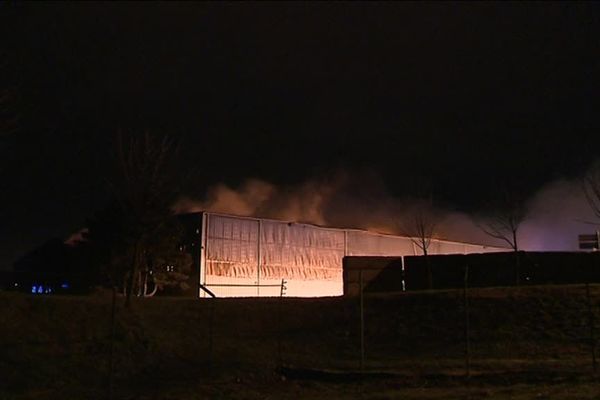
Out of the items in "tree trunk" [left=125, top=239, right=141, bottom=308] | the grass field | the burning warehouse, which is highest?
the burning warehouse

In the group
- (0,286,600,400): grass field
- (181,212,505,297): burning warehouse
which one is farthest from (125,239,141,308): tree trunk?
(181,212,505,297): burning warehouse

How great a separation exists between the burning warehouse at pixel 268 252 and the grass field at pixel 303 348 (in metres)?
12.5

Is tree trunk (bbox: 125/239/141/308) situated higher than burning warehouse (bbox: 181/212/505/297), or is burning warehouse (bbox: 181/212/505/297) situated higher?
burning warehouse (bbox: 181/212/505/297)

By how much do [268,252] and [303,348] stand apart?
22931mm

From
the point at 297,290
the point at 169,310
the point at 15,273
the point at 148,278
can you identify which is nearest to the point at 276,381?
the point at 169,310

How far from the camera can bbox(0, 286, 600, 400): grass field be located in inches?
583

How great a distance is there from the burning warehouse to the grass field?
12.5 meters

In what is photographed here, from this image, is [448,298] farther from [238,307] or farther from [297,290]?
[297,290]

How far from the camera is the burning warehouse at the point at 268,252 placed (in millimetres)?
40688

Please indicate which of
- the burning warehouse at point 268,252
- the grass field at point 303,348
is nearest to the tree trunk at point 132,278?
the grass field at point 303,348

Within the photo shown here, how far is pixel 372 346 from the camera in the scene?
Result: 862 inches

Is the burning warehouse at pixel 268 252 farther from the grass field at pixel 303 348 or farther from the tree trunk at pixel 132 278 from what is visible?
the grass field at pixel 303 348

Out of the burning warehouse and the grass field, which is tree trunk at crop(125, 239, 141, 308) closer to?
the grass field

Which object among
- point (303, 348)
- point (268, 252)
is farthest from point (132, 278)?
point (268, 252)
